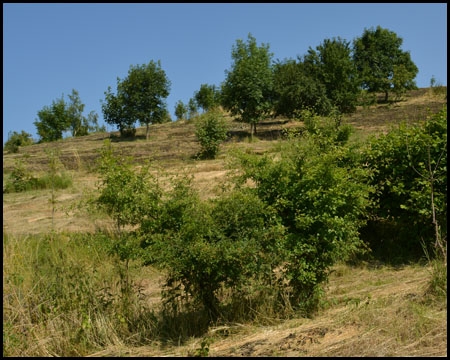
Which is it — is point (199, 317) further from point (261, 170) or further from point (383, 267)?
point (383, 267)

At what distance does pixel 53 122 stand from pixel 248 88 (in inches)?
772

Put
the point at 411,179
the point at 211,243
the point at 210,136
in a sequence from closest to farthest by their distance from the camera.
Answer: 1. the point at 211,243
2. the point at 411,179
3. the point at 210,136

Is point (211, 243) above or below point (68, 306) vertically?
above

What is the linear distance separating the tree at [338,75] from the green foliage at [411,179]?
638 inches

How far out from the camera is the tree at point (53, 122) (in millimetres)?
38062

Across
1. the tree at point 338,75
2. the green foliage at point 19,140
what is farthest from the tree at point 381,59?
the green foliage at point 19,140

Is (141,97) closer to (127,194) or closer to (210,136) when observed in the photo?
(210,136)

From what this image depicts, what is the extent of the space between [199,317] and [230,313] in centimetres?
38

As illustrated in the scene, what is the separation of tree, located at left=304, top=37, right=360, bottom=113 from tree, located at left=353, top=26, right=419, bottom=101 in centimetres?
836

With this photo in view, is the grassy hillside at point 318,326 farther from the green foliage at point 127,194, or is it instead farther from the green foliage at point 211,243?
the green foliage at point 127,194

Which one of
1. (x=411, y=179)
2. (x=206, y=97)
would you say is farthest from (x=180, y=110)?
(x=411, y=179)

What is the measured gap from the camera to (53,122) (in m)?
38.2

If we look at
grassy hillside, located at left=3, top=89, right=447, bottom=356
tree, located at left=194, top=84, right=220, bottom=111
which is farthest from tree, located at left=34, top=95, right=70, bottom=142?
grassy hillside, located at left=3, top=89, right=447, bottom=356

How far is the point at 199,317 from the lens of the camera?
5.79 m
